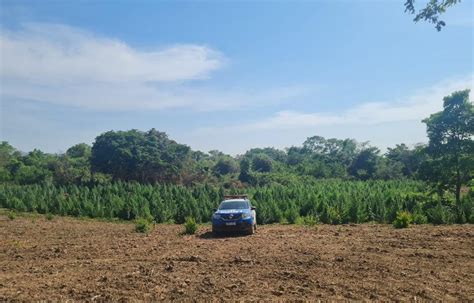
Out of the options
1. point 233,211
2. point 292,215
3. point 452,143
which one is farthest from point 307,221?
point 452,143

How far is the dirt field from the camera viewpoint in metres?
7.03

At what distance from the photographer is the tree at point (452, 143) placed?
66.2 feet

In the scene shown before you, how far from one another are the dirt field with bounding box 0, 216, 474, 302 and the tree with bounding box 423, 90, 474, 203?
24.3ft

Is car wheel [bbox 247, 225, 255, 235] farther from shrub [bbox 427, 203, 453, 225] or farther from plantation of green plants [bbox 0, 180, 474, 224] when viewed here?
shrub [bbox 427, 203, 453, 225]

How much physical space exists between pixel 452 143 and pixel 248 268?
53.5 feet

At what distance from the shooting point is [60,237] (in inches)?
607

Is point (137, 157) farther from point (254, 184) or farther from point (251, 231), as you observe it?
point (251, 231)

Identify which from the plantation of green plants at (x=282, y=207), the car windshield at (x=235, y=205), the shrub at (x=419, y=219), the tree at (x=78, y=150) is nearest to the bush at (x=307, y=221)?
the plantation of green plants at (x=282, y=207)

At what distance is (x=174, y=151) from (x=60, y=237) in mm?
32518

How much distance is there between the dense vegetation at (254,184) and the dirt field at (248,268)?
7.07 m

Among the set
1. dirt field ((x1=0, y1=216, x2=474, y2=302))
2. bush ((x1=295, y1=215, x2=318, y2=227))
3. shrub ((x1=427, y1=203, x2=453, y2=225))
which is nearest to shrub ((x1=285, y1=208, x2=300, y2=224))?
bush ((x1=295, y1=215, x2=318, y2=227))

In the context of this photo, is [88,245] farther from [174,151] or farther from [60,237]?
[174,151]

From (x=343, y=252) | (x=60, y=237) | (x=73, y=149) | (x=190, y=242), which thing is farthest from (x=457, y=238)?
(x=73, y=149)

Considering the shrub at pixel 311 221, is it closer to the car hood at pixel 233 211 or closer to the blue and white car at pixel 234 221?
the blue and white car at pixel 234 221
